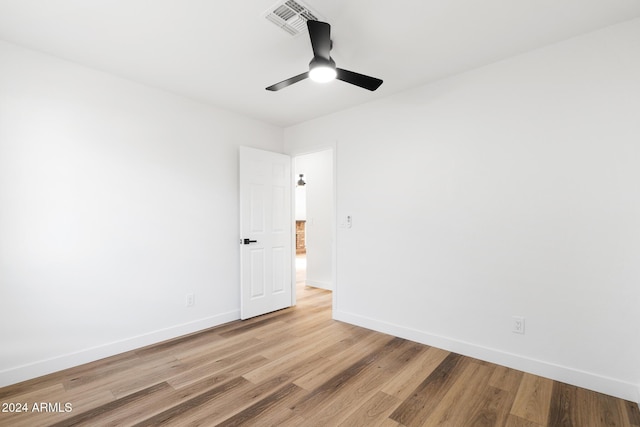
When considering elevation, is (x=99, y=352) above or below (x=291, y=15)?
below

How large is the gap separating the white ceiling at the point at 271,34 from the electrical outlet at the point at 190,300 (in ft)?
7.21

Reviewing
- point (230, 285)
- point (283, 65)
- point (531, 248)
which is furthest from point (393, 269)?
point (283, 65)

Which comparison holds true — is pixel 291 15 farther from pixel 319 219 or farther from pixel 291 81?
pixel 319 219

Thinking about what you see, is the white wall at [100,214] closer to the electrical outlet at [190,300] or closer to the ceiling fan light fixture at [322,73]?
the electrical outlet at [190,300]

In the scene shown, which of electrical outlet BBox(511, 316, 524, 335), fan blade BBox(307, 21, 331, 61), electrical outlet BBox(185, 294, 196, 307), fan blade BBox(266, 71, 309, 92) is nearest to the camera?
fan blade BBox(307, 21, 331, 61)

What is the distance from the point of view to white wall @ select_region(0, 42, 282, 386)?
2281 millimetres

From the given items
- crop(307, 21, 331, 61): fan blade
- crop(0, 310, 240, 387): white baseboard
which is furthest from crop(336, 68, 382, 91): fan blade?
crop(0, 310, 240, 387): white baseboard

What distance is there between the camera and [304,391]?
2154 mm

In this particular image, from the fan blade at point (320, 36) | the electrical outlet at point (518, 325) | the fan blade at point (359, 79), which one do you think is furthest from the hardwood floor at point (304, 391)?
the fan blade at point (320, 36)

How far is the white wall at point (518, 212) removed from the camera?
2076 millimetres

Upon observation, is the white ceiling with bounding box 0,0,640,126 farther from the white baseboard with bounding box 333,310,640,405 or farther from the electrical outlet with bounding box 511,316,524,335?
the white baseboard with bounding box 333,310,640,405


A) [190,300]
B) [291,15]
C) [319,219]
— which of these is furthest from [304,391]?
[319,219]

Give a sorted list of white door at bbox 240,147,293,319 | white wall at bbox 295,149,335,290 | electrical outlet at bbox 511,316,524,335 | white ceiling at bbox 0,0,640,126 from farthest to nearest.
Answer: white wall at bbox 295,149,335,290 < white door at bbox 240,147,293,319 < electrical outlet at bbox 511,316,524,335 < white ceiling at bbox 0,0,640,126

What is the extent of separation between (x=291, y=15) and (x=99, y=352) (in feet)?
10.3
